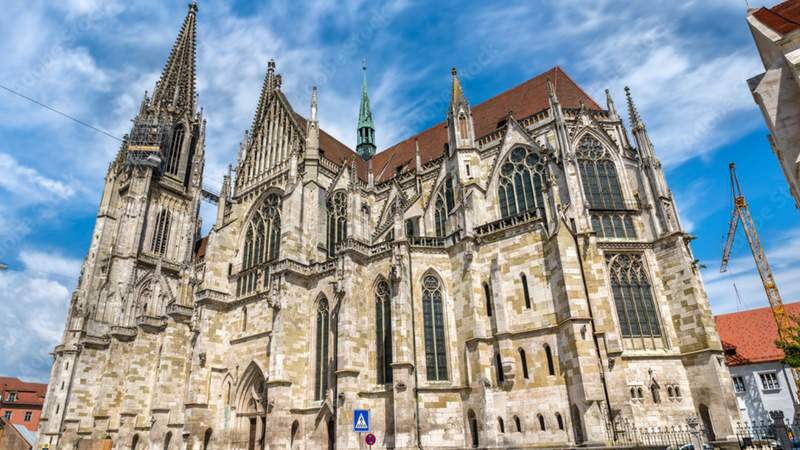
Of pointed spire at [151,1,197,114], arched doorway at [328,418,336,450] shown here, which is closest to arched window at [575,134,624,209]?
arched doorway at [328,418,336,450]

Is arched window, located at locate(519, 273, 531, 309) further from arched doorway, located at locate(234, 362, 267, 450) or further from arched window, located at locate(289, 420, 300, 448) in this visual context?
arched doorway, located at locate(234, 362, 267, 450)

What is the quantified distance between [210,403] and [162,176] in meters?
26.2

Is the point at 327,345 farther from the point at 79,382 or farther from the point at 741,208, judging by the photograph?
the point at 741,208

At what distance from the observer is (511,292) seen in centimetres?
1744

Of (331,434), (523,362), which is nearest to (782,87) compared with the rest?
(523,362)

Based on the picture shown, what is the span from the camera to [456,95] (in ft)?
76.5

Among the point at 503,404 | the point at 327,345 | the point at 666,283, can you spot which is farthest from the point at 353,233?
the point at 666,283

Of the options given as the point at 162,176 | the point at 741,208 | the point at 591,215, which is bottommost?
the point at 591,215

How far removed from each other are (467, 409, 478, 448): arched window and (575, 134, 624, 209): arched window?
9.86 meters

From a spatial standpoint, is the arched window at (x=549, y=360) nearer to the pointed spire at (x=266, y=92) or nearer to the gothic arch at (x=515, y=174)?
the gothic arch at (x=515, y=174)

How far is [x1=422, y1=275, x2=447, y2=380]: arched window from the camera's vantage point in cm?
1748

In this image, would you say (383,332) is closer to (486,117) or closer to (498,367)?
(498,367)

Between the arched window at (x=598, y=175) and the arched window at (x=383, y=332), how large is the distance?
9.63 meters

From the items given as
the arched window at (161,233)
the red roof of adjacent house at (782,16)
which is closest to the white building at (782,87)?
the red roof of adjacent house at (782,16)
